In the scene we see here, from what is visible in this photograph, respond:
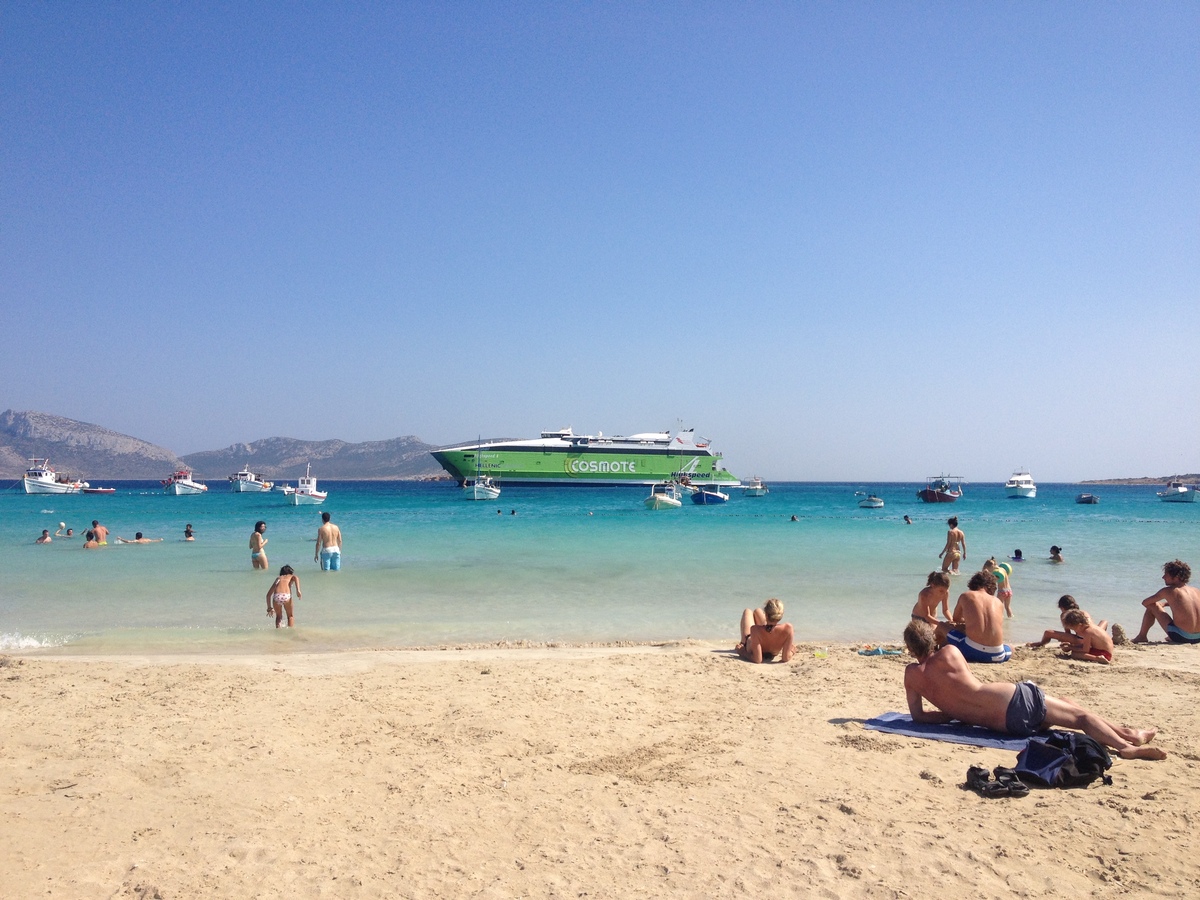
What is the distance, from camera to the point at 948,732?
4926 millimetres

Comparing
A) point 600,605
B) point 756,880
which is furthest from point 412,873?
point 600,605

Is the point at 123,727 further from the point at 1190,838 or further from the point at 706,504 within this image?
the point at 706,504

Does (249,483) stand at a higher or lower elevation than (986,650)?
lower

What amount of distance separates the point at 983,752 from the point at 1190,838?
4.01 ft

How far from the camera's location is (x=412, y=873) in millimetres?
3332

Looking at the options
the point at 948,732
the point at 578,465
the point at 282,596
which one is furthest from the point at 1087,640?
the point at 578,465

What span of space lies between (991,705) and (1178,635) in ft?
18.5

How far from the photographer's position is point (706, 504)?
54031 millimetres

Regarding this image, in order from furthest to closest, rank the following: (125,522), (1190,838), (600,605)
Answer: (125,522) → (600,605) → (1190,838)

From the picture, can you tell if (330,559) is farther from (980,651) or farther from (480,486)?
(480,486)

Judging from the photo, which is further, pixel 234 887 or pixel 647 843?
pixel 647 843

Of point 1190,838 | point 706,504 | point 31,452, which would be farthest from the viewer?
point 31,452

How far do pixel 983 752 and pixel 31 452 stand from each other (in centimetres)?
23026

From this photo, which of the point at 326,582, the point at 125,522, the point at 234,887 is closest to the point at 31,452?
the point at 125,522
